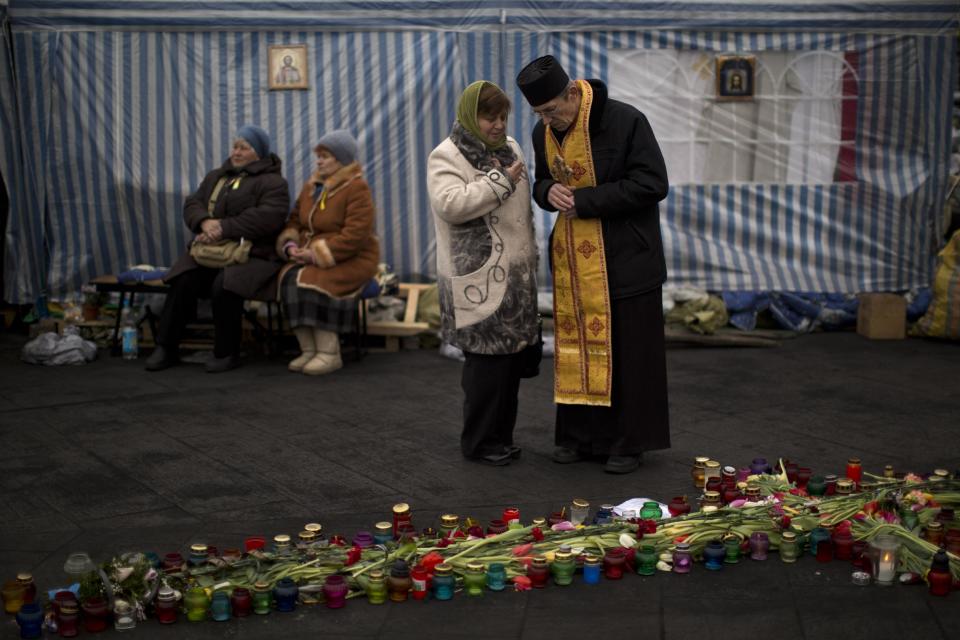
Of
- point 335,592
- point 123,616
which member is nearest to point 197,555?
point 123,616

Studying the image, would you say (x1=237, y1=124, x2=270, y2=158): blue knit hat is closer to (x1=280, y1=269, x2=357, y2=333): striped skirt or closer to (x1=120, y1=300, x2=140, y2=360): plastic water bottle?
(x1=280, y1=269, x2=357, y2=333): striped skirt

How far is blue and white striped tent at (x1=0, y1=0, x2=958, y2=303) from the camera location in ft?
29.7

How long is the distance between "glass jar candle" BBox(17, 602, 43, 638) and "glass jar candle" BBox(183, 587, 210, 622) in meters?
0.42

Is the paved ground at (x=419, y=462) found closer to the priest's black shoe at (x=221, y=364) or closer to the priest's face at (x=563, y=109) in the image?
the priest's black shoe at (x=221, y=364)

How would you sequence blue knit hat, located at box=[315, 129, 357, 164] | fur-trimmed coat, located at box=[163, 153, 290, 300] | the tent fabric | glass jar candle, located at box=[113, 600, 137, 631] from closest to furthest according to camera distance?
glass jar candle, located at box=[113, 600, 137, 631] < blue knit hat, located at box=[315, 129, 357, 164] < fur-trimmed coat, located at box=[163, 153, 290, 300] < the tent fabric

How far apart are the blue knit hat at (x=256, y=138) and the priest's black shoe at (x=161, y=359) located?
1.40 metres

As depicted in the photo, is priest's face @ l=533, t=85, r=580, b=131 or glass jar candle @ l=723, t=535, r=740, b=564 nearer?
glass jar candle @ l=723, t=535, r=740, b=564

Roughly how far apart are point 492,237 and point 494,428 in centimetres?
85

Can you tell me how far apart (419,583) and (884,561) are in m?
1.50

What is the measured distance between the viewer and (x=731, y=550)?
4.29 meters

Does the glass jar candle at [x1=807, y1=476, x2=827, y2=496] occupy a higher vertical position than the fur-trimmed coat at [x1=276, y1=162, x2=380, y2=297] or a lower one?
lower

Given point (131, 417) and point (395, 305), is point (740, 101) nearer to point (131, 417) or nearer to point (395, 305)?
point (395, 305)

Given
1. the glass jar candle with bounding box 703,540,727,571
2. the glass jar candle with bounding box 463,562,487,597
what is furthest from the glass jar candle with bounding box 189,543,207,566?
the glass jar candle with bounding box 703,540,727,571

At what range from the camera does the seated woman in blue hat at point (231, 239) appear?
8.02m
